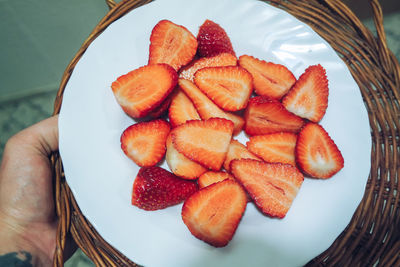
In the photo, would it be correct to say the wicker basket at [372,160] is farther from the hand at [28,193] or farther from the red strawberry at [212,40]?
the red strawberry at [212,40]

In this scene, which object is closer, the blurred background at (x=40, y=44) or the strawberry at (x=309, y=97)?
the strawberry at (x=309, y=97)

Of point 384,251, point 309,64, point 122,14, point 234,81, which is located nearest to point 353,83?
point 309,64

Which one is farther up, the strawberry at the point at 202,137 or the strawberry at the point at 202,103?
the strawberry at the point at 202,103

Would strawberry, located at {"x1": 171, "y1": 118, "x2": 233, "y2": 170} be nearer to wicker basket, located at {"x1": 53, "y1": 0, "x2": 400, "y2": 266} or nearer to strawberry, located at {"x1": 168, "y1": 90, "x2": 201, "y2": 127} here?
strawberry, located at {"x1": 168, "y1": 90, "x2": 201, "y2": 127}

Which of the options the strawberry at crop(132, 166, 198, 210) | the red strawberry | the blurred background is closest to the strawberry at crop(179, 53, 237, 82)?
the red strawberry

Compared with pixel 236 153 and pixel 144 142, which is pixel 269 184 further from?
pixel 144 142

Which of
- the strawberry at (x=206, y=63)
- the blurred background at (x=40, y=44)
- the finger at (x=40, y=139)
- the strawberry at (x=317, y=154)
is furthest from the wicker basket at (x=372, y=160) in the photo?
the blurred background at (x=40, y=44)
